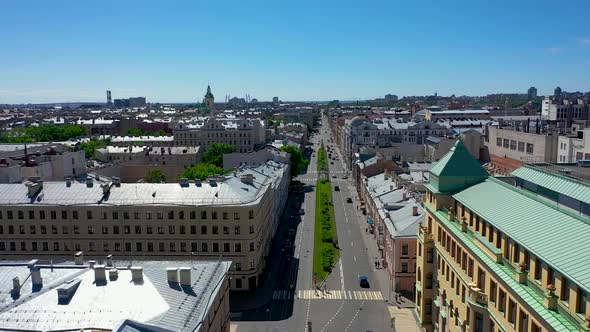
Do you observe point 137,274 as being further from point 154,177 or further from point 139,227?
point 154,177

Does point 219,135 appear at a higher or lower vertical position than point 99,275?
higher

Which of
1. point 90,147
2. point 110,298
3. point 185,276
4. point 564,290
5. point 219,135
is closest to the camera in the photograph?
point 564,290

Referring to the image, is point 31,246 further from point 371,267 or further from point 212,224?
point 371,267

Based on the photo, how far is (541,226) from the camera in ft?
109

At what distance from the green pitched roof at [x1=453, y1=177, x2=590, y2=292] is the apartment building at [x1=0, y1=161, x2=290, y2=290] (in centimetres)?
3727

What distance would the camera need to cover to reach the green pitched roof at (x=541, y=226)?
1112 inches

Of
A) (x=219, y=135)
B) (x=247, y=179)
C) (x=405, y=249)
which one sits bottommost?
(x=405, y=249)

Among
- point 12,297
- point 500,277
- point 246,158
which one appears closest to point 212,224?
point 12,297

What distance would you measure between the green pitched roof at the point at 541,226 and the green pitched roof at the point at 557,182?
1.76 meters

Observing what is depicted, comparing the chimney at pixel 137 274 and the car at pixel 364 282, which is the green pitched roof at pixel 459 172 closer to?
the car at pixel 364 282

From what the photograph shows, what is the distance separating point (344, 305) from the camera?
66.9 metres

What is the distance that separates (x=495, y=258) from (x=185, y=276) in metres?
24.3

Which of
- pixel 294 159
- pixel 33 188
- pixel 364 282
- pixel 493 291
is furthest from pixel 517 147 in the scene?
pixel 33 188

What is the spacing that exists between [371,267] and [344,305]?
1545cm
